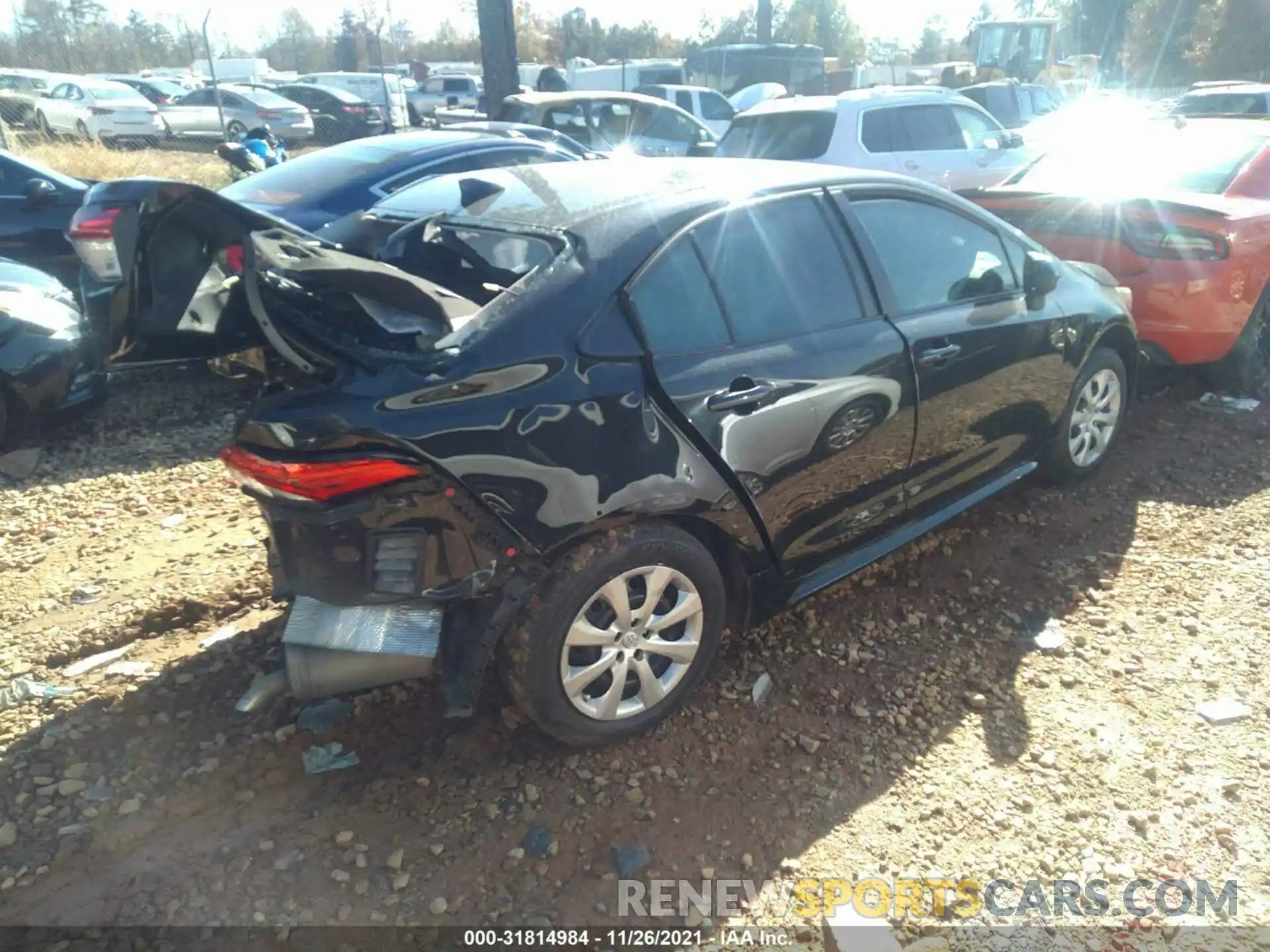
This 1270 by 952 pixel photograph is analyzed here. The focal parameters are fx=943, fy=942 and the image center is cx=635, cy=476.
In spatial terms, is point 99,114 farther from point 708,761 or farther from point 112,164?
point 708,761

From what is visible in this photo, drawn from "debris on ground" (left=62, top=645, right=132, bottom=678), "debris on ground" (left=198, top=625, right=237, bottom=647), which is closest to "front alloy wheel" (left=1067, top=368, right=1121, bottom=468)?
"debris on ground" (left=198, top=625, right=237, bottom=647)

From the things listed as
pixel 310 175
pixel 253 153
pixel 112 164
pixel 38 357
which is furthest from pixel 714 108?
pixel 38 357

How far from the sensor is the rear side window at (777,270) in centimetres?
297

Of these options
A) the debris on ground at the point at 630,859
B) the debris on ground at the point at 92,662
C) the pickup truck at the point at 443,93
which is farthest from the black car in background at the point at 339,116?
the debris on ground at the point at 630,859

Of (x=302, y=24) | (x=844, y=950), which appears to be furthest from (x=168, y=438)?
(x=302, y=24)

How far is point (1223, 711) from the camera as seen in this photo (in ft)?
10.2

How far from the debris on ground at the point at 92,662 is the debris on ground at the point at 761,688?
2247mm

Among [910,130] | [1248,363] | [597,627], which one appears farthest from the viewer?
[910,130]

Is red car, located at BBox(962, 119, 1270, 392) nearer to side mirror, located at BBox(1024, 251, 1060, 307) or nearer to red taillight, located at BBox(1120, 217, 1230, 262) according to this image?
red taillight, located at BBox(1120, 217, 1230, 262)

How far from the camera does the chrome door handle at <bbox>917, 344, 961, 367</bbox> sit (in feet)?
11.2

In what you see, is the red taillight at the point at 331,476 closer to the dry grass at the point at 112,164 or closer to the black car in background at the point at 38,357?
the black car in background at the point at 38,357

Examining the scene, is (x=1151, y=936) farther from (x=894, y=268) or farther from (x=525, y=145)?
(x=525, y=145)

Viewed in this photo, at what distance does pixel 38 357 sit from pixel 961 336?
4.66 m

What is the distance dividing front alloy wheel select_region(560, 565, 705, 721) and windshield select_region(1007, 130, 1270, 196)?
4.30 metres
